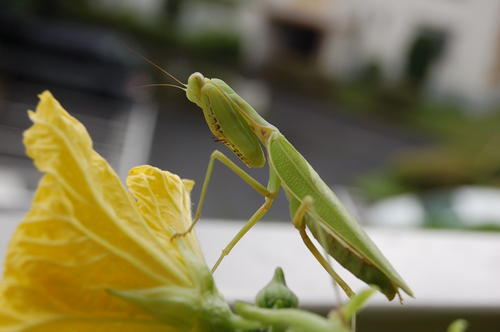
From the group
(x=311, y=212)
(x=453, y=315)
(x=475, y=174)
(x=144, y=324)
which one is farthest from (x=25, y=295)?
(x=475, y=174)

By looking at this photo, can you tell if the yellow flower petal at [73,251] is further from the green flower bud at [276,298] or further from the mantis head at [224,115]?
the mantis head at [224,115]

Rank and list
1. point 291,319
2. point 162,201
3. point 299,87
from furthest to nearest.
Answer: point 299,87 → point 162,201 → point 291,319

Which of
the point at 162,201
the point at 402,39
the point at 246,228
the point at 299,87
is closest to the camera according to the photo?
the point at 162,201

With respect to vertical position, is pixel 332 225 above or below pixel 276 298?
above

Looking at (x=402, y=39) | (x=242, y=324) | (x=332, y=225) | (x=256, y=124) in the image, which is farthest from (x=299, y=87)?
(x=242, y=324)

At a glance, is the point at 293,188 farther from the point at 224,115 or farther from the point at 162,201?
the point at 162,201

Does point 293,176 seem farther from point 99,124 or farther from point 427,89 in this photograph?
point 427,89

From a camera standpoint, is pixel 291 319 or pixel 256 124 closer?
pixel 291 319
